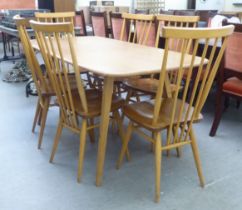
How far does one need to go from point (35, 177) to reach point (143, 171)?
0.70m

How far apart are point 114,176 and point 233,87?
116 cm

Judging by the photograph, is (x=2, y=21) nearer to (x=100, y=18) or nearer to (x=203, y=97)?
(x=100, y=18)

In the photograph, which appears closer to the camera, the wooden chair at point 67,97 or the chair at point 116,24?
the wooden chair at point 67,97

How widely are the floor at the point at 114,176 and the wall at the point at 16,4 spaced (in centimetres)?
461

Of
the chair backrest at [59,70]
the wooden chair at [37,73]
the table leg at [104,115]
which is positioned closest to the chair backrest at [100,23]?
the wooden chair at [37,73]

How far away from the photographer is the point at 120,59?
69.6 inches

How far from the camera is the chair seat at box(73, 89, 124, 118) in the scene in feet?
5.77

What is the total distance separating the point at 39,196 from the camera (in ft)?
5.53

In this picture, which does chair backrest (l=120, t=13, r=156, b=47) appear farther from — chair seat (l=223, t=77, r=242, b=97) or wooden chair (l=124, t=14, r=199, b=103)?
chair seat (l=223, t=77, r=242, b=97)

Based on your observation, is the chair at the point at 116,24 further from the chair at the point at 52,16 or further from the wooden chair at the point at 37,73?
the wooden chair at the point at 37,73

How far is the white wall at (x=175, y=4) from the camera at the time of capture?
7617 millimetres

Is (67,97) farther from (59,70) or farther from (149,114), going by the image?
(149,114)

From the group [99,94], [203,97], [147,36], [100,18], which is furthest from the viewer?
[100,18]

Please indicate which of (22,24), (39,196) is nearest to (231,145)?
(39,196)
